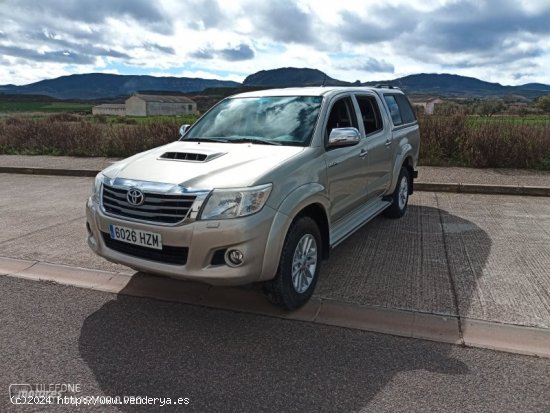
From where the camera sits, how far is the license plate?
321 centimetres

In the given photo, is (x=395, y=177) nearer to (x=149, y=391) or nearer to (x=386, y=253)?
(x=386, y=253)

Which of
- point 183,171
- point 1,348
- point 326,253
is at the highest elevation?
point 183,171

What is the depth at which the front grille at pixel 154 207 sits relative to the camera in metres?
3.11

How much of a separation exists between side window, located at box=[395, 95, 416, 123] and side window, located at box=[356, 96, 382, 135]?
3.75 feet

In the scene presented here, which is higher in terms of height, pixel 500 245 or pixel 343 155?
pixel 343 155

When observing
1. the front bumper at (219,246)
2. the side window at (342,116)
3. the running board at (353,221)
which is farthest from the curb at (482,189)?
the front bumper at (219,246)

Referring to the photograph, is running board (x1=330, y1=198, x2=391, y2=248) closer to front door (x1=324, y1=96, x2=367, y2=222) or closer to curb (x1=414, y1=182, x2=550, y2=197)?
front door (x1=324, y1=96, x2=367, y2=222)

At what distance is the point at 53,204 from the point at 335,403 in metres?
6.59

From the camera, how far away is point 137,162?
374 cm

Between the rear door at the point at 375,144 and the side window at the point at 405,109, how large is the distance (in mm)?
1008

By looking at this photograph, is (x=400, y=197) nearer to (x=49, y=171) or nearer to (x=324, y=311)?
(x=324, y=311)

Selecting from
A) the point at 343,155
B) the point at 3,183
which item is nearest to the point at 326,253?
the point at 343,155

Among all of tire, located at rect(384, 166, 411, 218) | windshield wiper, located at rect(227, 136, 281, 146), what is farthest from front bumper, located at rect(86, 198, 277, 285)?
tire, located at rect(384, 166, 411, 218)

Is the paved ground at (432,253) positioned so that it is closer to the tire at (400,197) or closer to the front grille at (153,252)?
the tire at (400,197)
